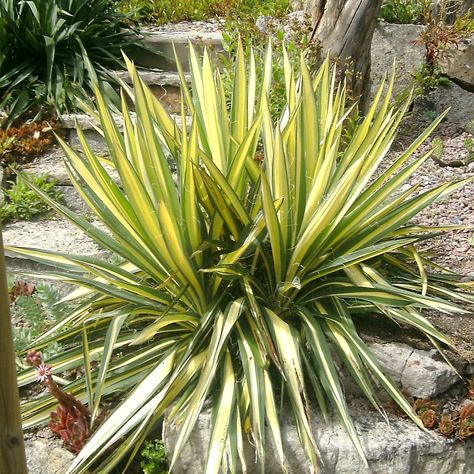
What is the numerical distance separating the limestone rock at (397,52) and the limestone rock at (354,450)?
3647 millimetres

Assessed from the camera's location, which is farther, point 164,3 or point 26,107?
point 164,3

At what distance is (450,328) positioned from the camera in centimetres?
327

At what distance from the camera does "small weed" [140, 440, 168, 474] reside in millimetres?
2771

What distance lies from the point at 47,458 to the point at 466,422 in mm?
1672

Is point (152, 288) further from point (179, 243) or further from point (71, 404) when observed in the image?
point (71, 404)

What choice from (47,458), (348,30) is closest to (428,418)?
(47,458)

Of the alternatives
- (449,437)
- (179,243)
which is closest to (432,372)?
(449,437)

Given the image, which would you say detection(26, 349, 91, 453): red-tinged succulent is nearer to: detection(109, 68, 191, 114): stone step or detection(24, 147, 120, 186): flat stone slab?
detection(24, 147, 120, 186): flat stone slab

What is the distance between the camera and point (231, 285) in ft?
9.84

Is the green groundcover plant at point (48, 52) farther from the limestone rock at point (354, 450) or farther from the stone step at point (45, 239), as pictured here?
the limestone rock at point (354, 450)

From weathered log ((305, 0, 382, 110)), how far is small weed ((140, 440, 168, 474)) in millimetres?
3022

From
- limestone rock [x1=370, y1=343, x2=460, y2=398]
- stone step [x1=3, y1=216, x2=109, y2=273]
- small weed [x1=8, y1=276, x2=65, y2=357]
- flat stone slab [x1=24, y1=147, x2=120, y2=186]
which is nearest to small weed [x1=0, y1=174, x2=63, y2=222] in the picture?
stone step [x1=3, y1=216, x2=109, y2=273]

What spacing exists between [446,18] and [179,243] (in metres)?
4.38

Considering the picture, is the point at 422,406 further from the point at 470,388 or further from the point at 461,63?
the point at 461,63
